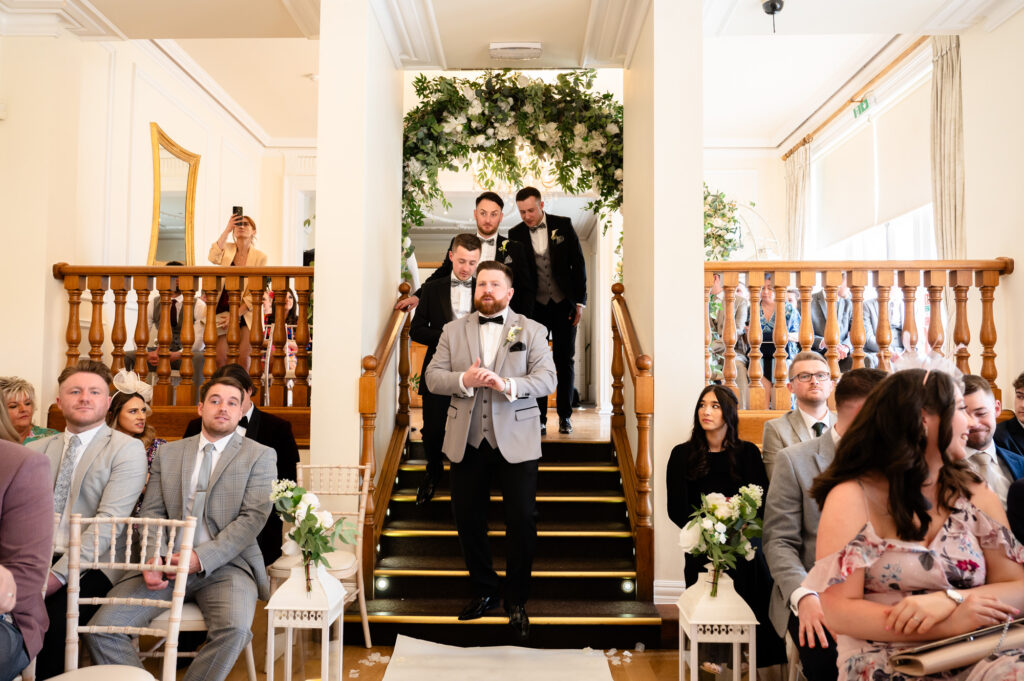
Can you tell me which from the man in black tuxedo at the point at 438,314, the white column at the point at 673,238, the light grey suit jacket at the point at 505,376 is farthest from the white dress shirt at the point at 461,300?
the white column at the point at 673,238

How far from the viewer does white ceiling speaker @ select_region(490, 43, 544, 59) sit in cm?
543

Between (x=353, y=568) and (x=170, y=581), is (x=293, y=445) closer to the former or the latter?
(x=353, y=568)

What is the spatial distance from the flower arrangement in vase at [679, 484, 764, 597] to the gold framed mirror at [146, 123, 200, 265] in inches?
220

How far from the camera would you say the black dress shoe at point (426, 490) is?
4.58 m

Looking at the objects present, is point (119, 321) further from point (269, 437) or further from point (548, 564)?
point (548, 564)

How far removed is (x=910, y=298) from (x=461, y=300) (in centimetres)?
276

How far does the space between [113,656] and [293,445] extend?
4.89ft

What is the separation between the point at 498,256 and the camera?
203 inches

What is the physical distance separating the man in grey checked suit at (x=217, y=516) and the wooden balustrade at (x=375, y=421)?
0.79 m

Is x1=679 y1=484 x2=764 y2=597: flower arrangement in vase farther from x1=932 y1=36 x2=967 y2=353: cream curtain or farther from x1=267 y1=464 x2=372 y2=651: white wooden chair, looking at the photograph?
x1=932 y1=36 x2=967 y2=353: cream curtain

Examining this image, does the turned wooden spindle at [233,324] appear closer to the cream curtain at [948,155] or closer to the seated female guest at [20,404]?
the seated female guest at [20,404]

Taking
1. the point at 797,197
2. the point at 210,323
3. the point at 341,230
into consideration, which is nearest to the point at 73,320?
the point at 210,323

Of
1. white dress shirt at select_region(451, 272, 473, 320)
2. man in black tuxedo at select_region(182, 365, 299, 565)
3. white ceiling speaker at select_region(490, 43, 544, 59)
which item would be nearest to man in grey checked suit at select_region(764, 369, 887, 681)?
white dress shirt at select_region(451, 272, 473, 320)

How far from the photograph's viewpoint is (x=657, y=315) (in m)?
4.28
